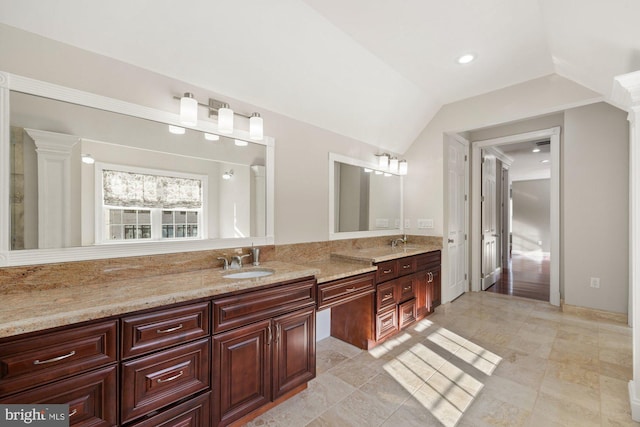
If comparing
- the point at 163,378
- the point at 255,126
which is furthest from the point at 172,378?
the point at 255,126

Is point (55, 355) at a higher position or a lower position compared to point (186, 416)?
higher

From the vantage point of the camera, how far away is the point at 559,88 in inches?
114

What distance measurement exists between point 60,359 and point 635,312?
3.07m

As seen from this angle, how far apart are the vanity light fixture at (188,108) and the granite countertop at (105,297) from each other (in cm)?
103

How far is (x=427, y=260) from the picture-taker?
331 centimetres

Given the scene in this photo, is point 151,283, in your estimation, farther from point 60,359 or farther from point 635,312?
point 635,312

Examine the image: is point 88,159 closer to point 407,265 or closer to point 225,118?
point 225,118

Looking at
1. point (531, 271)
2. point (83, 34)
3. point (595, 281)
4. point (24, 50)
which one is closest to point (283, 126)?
point (83, 34)

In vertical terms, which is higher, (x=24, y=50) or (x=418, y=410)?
(x=24, y=50)

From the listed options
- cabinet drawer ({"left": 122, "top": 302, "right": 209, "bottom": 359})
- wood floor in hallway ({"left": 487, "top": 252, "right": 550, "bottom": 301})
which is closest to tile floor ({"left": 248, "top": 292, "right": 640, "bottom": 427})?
cabinet drawer ({"left": 122, "top": 302, "right": 209, "bottom": 359})

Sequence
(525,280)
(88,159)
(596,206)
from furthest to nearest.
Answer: (525,280)
(596,206)
(88,159)

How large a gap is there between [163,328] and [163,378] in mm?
245

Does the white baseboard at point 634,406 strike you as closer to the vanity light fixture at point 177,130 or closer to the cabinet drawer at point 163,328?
the cabinet drawer at point 163,328

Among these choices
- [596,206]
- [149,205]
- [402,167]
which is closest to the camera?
[149,205]
